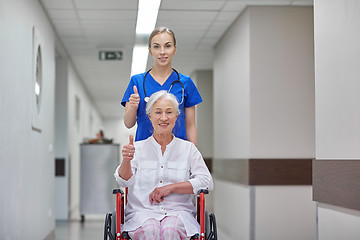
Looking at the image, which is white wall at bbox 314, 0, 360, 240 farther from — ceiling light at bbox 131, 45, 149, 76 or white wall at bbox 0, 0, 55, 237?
ceiling light at bbox 131, 45, 149, 76

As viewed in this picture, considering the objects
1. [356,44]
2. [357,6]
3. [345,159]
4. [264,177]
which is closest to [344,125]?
[345,159]

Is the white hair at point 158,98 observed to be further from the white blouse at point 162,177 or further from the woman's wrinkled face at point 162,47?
the woman's wrinkled face at point 162,47

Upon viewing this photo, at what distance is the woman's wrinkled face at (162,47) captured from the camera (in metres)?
2.95

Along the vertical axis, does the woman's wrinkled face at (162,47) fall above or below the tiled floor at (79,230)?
above

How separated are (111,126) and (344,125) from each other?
20994 millimetres

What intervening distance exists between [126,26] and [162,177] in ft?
14.4

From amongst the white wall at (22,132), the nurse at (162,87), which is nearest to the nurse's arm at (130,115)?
the nurse at (162,87)

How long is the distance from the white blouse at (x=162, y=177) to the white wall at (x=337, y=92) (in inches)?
43.2

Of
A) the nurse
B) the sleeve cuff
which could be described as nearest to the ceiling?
the nurse

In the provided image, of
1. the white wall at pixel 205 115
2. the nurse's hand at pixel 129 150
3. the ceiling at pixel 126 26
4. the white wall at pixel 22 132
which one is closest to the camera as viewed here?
the nurse's hand at pixel 129 150

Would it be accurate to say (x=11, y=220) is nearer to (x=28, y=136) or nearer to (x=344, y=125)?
(x=28, y=136)

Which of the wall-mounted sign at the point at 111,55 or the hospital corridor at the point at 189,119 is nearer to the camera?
the hospital corridor at the point at 189,119

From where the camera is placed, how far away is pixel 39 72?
5898 mm

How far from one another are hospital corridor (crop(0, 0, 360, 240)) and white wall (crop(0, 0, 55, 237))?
2cm
